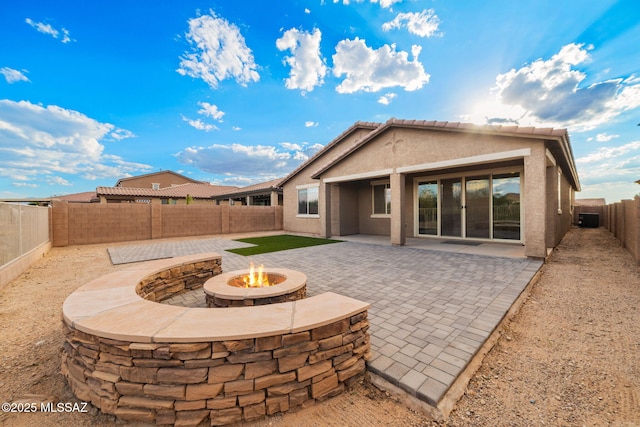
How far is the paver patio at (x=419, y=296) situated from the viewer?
2355mm

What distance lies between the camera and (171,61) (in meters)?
11.3

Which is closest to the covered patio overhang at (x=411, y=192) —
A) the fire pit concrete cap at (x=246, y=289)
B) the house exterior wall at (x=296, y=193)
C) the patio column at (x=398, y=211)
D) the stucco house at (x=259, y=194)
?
the patio column at (x=398, y=211)

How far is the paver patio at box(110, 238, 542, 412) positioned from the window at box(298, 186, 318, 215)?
5844 mm

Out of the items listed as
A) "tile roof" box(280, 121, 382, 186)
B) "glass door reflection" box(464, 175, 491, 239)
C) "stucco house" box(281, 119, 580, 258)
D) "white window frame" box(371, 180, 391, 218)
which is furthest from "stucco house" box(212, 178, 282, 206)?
"glass door reflection" box(464, 175, 491, 239)

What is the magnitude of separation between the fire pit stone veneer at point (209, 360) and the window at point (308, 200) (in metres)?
11.7

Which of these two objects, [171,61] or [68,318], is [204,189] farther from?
[68,318]

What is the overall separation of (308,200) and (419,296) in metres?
10.7

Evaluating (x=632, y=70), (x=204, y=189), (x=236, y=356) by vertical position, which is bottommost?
(x=236, y=356)

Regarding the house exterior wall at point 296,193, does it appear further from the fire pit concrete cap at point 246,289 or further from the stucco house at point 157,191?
the stucco house at point 157,191

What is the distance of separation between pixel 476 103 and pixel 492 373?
1032 centimetres

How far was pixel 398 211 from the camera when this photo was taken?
30.1 ft

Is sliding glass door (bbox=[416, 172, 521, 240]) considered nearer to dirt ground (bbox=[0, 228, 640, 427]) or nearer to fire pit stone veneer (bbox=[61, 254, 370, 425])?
dirt ground (bbox=[0, 228, 640, 427])

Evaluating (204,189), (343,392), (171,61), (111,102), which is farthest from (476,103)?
(204,189)

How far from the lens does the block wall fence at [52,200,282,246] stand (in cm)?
1095
